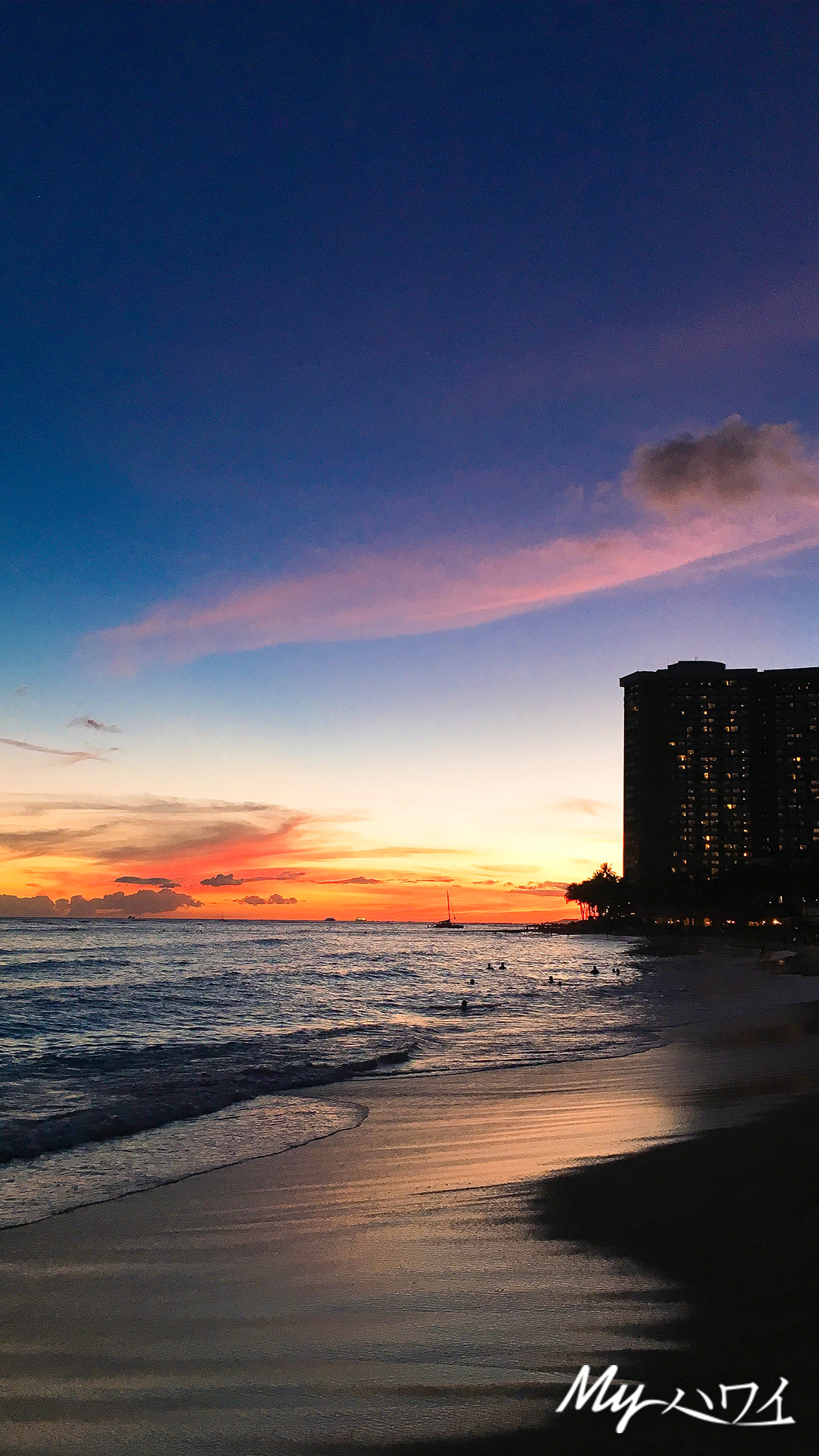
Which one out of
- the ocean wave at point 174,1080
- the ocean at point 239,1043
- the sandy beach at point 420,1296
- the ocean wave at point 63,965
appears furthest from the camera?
the ocean wave at point 63,965

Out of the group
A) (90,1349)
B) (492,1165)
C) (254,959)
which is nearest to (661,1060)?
(492,1165)

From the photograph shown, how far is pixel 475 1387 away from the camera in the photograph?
4.35m

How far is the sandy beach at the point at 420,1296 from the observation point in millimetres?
4172

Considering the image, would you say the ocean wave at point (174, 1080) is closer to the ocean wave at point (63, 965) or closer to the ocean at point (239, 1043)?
the ocean at point (239, 1043)

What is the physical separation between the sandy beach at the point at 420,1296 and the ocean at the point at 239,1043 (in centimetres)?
158

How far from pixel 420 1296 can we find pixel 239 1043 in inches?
699

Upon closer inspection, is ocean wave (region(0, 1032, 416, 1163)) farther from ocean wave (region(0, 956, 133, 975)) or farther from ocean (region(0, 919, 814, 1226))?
ocean wave (region(0, 956, 133, 975))

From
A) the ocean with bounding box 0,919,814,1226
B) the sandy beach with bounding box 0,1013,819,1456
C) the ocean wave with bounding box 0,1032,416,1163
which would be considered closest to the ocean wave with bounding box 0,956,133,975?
the ocean with bounding box 0,919,814,1226

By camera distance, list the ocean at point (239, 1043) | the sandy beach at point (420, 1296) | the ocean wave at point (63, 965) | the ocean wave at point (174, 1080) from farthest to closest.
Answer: the ocean wave at point (63, 965) < the ocean wave at point (174, 1080) < the ocean at point (239, 1043) < the sandy beach at point (420, 1296)

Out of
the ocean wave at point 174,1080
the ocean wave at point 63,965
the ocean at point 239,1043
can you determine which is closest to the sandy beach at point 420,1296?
the ocean at point 239,1043

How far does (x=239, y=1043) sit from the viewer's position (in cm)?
2228

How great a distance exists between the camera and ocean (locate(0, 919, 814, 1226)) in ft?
35.3

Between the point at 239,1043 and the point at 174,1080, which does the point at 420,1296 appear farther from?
the point at 239,1043

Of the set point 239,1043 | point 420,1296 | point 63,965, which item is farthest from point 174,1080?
point 63,965
